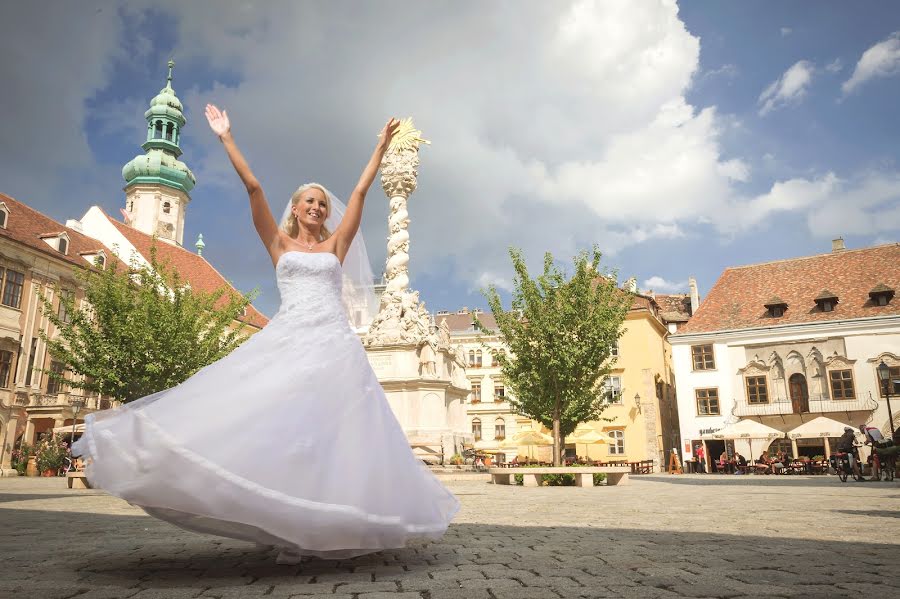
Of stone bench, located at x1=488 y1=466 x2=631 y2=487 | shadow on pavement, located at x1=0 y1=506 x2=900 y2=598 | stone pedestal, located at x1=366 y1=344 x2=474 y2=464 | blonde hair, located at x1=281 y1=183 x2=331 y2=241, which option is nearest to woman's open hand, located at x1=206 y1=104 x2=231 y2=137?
blonde hair, located at x1=281 y1=183 x2=331 y2=241

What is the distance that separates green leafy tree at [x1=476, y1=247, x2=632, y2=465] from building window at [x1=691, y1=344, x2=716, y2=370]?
62.0 ft

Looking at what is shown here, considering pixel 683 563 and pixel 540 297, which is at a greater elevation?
pixel 540 297

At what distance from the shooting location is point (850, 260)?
126 ft

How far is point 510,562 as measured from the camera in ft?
14.7

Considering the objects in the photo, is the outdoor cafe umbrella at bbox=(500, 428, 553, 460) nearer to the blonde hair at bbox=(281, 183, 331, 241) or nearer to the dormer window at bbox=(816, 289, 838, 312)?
the dormer window at bbox=(816, 289, 838, 312)

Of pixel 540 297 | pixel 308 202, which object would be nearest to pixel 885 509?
pixel 308 202

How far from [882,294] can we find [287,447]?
39.8m

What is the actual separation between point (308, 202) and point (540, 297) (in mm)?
16675

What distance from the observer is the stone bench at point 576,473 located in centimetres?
1800

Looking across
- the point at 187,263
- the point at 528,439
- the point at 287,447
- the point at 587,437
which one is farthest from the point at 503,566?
the point at 187,263

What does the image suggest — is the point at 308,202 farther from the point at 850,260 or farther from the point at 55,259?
the point at 850,260

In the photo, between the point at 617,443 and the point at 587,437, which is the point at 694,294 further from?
the point at 587,437

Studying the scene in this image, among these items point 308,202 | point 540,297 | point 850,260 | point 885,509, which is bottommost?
point 885,509

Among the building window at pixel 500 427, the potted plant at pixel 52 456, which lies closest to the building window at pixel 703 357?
the building window at pixel 500 427
